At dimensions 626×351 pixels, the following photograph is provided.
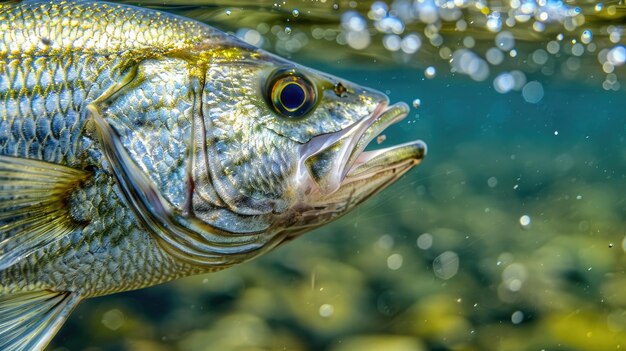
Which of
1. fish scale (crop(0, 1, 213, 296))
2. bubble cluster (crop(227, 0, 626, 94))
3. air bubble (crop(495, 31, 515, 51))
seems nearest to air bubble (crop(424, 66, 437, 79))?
bubble cluster (crop(227, 0, 626, 94))

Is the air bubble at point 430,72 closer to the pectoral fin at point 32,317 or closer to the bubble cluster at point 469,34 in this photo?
the bubble cluster at point 469,34

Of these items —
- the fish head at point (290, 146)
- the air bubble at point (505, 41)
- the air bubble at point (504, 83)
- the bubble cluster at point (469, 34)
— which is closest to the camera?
the fish head at point (290, 146)

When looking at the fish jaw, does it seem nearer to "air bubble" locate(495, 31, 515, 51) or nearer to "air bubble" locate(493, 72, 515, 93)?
"air bubble" locate(495, 31, 515, 51)

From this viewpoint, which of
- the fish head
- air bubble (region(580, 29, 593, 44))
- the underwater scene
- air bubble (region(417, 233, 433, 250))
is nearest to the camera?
the fish head

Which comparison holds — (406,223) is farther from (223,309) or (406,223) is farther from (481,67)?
(481,67)

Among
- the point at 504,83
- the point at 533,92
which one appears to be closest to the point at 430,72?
the point at 504,83

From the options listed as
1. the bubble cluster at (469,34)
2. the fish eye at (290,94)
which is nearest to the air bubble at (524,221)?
the bubble cluster at (469,34)
